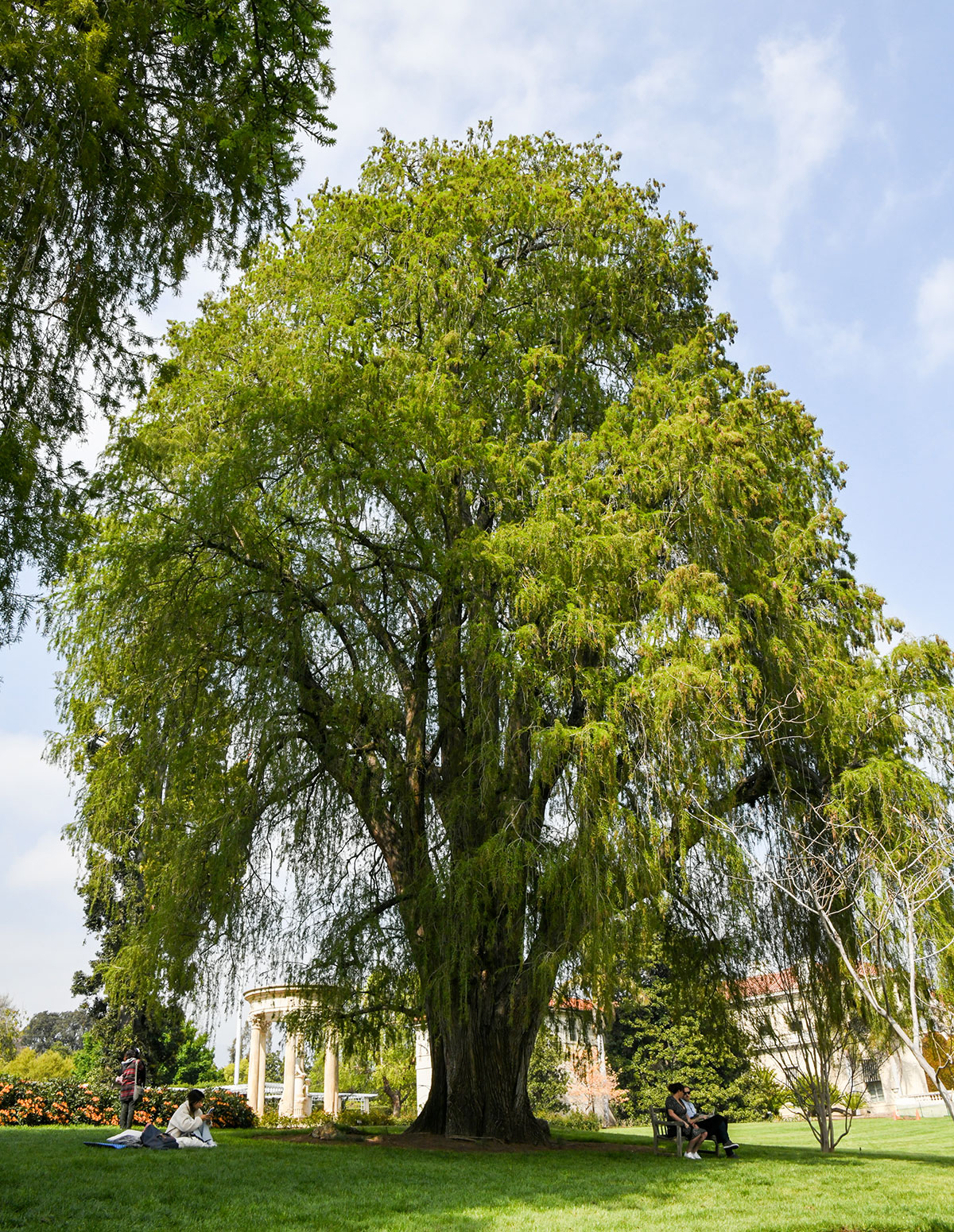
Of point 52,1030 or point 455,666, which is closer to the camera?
point 455,666

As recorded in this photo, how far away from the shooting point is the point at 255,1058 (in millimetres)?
22359

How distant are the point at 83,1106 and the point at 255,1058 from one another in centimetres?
911

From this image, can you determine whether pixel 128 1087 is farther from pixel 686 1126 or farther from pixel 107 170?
pixel 107 170

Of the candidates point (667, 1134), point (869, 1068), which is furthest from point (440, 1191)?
point (869, 1068)

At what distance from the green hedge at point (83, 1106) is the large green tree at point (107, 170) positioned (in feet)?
31.6

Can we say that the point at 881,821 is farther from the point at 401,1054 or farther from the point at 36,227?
the point at 36,227

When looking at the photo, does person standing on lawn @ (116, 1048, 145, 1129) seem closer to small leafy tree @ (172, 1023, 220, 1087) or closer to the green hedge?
the green hedge

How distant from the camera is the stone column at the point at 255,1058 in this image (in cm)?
2125

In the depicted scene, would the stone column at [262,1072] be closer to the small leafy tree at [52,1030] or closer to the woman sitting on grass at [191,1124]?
the woman sitting on grass at [191,1124]

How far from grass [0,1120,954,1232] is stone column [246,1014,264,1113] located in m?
11.7

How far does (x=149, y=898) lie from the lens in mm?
10594

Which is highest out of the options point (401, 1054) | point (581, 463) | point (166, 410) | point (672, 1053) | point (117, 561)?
point (166, 410)

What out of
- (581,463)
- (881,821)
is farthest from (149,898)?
(881,821)

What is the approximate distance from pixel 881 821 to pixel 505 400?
7391 millimetres
